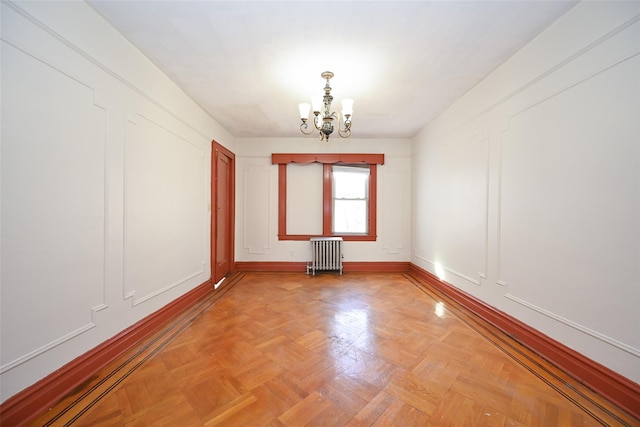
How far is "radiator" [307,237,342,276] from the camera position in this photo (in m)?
4.85

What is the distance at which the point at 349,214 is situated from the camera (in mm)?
5266

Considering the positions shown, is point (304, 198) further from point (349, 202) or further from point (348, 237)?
point (348, 237)

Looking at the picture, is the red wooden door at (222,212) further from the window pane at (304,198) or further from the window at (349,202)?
the window at (349,202)

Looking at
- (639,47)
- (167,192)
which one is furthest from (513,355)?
(167,192)

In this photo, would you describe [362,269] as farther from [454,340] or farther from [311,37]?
[311,37]

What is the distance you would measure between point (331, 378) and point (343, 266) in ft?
10.8

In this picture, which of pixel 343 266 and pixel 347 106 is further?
pixel 343 266

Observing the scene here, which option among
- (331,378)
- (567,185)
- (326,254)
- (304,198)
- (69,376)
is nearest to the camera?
→ (69,376)

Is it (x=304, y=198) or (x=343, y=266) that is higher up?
(x=304, y=198)

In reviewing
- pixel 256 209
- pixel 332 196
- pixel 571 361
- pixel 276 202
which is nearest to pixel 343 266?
pixel 332 196

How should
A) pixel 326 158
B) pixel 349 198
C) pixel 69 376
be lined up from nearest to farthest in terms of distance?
pixel 69 376
pixel 326 158
pixel 349 198

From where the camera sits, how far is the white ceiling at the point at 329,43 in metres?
1.82

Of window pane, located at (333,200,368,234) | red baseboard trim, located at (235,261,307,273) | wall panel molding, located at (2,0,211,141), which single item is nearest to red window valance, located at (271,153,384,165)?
window pane, located at (333,200,368,234)

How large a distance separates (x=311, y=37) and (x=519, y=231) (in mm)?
2589
